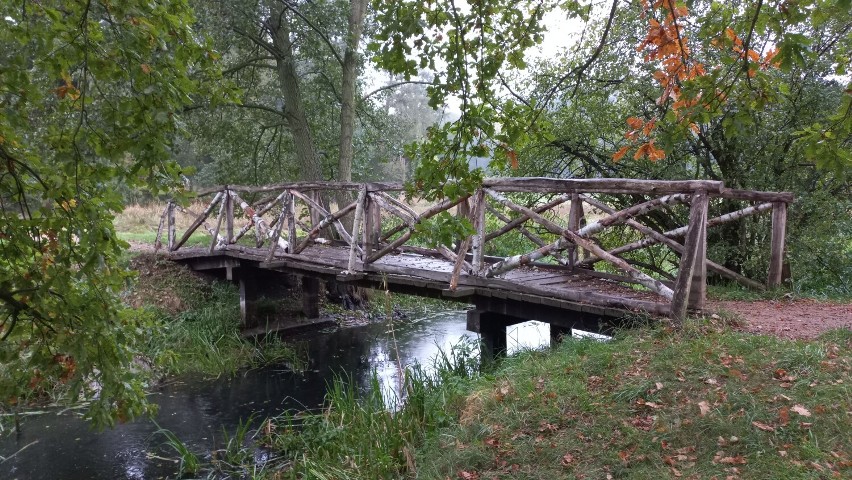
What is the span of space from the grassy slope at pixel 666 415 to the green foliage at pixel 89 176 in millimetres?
2578

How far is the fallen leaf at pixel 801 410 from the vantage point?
3.94 m

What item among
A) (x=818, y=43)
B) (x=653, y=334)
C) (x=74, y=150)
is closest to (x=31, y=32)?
(x=74, y=150)

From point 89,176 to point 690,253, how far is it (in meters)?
4.61

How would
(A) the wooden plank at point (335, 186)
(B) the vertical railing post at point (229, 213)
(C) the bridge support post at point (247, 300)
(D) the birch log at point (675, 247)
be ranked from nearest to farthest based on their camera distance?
1. (D) the birch log at point (675, 247)
2. (A) the wooden plank at point (335, 186)
3. (B) the vertical railing post at point (229, 213)
4. (C) the bridge support post at point (247, 300)

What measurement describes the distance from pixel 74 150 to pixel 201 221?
31.0ft

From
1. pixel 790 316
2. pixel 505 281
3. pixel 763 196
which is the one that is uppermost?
pixel 763 196

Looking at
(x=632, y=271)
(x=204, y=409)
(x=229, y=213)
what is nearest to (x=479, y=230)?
(x=632, y=271)

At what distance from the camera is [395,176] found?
33.7 metres

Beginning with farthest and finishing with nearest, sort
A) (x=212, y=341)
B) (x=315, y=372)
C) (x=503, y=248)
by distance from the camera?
(x=503, y=248) → (x=212, y=341) → (x=315, y=372)

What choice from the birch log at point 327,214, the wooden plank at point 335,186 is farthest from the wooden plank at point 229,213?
the birch log at point 327,214

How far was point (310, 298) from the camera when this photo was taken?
42.6ft

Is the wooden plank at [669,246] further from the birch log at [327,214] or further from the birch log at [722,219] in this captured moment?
the birch log at [327,214]

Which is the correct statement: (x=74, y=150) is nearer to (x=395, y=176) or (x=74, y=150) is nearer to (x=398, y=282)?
(x=398, y=282)

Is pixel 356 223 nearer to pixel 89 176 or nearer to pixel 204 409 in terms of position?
pixel 204 409
